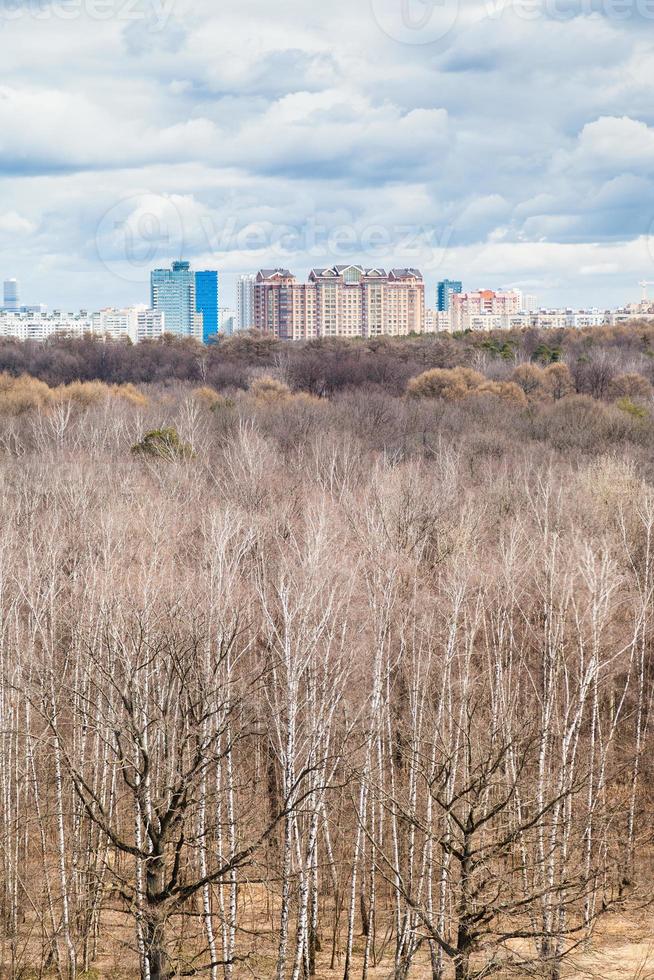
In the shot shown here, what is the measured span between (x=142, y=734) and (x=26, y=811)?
1263 centimetres

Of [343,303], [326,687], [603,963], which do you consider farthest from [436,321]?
[603,963]

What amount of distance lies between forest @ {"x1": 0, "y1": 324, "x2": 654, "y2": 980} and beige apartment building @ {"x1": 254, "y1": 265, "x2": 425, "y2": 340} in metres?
89.8

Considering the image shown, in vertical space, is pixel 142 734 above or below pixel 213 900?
above

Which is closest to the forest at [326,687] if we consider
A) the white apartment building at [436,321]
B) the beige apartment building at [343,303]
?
the beige apartment building at [343,303]

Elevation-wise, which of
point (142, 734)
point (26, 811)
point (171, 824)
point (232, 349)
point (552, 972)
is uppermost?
point (232, 349)

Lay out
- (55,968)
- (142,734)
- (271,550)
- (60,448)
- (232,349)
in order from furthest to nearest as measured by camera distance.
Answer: (232,349)
(60,448)
(271,550)
(55,968)
(142,734)

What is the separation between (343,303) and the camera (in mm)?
154250

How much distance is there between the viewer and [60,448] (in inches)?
1719

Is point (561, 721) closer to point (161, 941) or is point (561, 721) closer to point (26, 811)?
point (26, 811)

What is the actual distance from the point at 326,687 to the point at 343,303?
450 ft

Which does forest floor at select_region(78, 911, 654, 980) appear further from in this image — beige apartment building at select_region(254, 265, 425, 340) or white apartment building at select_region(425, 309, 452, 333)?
white apartment building at select_region(425, 309, 452, 333)

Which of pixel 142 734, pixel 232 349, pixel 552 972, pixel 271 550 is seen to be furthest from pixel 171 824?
pixel 232 349

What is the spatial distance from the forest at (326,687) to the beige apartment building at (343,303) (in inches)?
3534

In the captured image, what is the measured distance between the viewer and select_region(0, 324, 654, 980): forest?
47.5 ft
